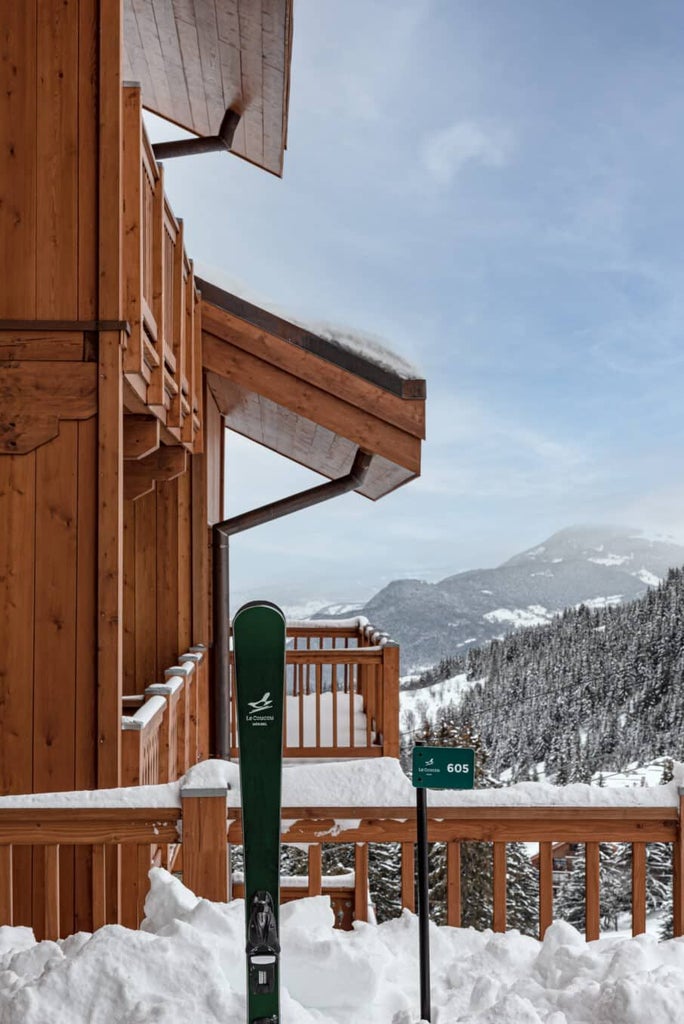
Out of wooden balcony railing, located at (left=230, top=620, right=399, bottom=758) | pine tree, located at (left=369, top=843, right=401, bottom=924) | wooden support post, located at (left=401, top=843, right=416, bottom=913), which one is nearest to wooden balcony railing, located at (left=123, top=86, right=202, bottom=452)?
wooden support post, located at (left=401, top=843, right=416, bottom=913)

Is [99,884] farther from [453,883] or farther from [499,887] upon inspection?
[499,887]

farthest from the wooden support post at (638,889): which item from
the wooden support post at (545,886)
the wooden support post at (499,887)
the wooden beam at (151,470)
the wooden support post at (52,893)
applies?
the wooden beam at (151,470)

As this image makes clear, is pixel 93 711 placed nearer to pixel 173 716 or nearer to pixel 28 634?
pixel 28 634

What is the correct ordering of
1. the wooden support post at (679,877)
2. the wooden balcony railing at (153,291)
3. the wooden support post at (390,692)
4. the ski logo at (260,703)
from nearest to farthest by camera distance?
the ski logo at (260,703) → the wooden support post at (679,877) → the wooden balcony railing at (153,291) → the wooden support post at (390,692)

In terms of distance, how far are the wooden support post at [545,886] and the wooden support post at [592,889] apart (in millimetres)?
114

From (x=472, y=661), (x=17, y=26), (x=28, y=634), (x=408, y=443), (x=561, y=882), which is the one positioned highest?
(x=17, y=26)

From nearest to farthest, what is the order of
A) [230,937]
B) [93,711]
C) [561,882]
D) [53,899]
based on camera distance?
[230,937]
[53,899]
[93,711]
[561,882]

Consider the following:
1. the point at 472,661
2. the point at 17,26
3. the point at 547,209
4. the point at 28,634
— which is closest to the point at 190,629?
the point at 28,634

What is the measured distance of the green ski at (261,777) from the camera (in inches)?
88.0

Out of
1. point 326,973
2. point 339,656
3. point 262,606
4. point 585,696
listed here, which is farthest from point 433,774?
point 585,696

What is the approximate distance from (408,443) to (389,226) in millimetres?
69580

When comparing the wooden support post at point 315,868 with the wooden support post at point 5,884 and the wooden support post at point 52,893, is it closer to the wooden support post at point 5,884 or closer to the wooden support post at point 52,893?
the wooden support post at point 52,893

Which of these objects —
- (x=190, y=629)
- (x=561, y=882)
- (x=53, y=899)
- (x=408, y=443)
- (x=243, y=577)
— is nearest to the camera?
(x=53, y=899)

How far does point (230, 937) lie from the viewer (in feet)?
8.46
